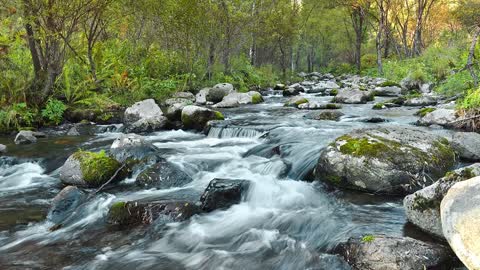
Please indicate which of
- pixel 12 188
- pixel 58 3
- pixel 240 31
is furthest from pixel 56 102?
pixel 240 31

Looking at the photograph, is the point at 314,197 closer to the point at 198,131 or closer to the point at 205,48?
the point at 198,131

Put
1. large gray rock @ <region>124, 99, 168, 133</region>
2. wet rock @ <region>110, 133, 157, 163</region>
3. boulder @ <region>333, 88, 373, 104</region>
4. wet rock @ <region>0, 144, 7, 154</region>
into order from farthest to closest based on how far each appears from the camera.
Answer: boulder @ <region>333, 88, 373, 104</region> → large gray rock @ <region>124, 99, 168, 133</region> → wet rock @ <region>0, 144, 7, 154</region> → wet rock @ <region>110, 133, 157, 163</region>

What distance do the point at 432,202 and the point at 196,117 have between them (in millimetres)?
8327

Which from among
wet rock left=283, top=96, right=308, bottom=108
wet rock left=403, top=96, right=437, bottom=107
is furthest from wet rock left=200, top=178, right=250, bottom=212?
wet rock left=403, top=96, right=437, bottom=107

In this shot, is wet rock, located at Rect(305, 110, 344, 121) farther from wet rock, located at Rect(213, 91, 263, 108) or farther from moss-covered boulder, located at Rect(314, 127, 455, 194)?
moss-covered boulder, located at Rect(314, 127, 455, 194)

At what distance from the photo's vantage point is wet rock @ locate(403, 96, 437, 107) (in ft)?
46.8

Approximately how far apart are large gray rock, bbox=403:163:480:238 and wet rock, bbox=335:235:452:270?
0.46 meters

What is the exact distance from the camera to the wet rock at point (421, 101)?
14.3 m

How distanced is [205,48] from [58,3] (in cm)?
1032

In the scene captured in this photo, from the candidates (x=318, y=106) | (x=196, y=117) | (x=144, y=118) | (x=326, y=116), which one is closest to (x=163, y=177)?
(x=196, y=117)

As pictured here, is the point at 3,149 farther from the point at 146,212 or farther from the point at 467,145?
the point at 467,145

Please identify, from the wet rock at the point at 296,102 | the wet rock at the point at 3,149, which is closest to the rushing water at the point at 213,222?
the wet rock at the point at 3,149

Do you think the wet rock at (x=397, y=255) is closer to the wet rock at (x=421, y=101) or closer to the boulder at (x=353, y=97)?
the wet rock at (x=421, y=101)

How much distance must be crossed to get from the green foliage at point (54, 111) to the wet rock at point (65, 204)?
739 cm
